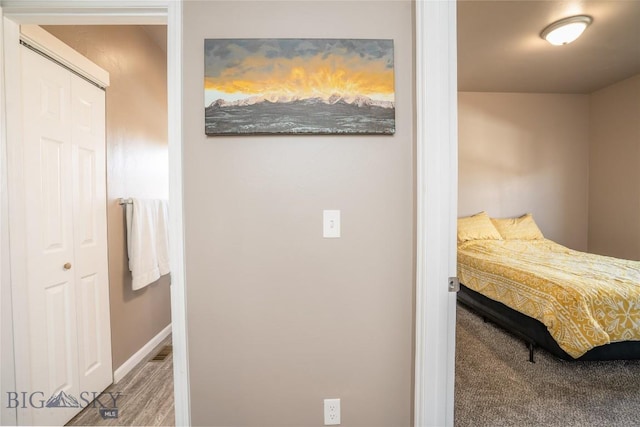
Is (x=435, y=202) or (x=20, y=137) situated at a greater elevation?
(x=20, y=137)

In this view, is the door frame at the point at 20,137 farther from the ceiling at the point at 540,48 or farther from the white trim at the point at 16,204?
the ceiling at the point at 540,48

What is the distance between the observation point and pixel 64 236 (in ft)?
5.59

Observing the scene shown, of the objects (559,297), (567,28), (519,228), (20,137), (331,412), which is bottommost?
(331,412)

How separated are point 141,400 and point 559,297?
2.91 meters

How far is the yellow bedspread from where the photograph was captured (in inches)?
75.1

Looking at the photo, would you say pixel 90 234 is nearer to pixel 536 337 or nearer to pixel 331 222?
pixel 331 222

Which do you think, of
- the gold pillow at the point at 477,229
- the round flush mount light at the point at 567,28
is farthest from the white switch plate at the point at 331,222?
the gold pillow at the point at 477,229

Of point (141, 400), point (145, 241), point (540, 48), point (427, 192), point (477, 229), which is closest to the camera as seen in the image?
point (427, 192)

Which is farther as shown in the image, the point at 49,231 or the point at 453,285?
the point at 49,231

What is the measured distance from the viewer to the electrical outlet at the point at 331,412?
129 centimetres

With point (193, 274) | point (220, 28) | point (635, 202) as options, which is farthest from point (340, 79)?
point (635, 202)

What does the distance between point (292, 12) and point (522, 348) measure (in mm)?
3018

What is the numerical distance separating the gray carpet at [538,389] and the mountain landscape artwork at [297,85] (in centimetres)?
184

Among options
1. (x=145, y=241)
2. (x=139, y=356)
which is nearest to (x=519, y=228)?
(x=145, y=241)
